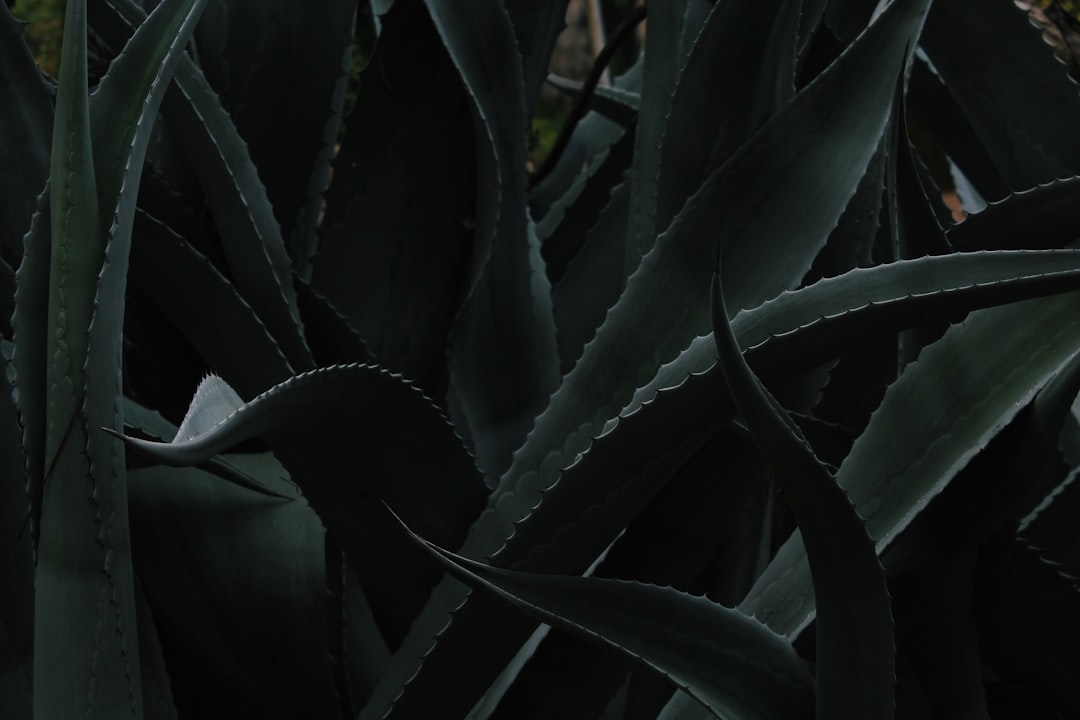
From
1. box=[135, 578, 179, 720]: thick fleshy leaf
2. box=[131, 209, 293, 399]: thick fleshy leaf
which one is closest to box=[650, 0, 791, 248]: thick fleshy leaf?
box=[131, 209, 293, 399]: thick fleshy leaf

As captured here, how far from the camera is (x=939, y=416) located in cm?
53

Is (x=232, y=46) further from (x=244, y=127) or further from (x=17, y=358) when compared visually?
(x=17, y=358)

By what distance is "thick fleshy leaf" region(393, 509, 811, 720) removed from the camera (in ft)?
1.36

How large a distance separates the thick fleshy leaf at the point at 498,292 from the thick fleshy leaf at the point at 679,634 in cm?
26

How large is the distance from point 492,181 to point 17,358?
0.30m

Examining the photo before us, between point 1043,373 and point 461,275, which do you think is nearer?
point 1043,373

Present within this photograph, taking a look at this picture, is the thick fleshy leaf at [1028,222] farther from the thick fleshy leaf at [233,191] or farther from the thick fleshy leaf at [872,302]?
the thick fleshy leaf at [233,191]

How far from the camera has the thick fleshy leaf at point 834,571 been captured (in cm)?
39

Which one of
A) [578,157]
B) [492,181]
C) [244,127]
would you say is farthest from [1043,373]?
[578,157]

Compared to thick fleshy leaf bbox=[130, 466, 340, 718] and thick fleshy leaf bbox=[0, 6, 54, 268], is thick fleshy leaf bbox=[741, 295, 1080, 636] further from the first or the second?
thick fleshy leaf bbox=[0, 6, 54, 268]

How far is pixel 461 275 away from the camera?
0.75m

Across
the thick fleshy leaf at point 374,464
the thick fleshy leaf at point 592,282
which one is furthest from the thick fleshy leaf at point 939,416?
the thick fleshy leaf at point 592,282

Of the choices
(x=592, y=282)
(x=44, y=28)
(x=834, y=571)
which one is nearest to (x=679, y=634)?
(x=834, y=571)

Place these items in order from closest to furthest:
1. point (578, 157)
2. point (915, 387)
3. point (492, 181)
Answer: point (915, 387) < point (492, 181) < point (578, 157)
